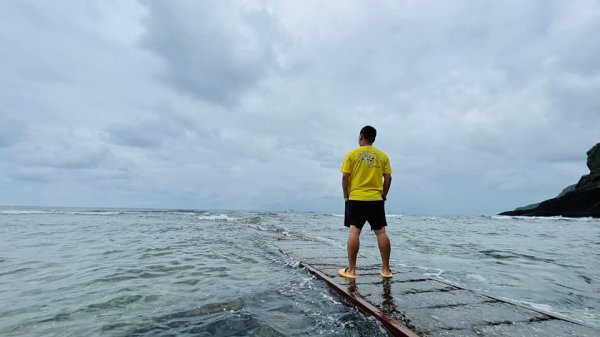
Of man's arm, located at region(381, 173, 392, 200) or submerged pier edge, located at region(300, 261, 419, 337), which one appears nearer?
submerged pier edge, located at region(300, 261, 419, 337)

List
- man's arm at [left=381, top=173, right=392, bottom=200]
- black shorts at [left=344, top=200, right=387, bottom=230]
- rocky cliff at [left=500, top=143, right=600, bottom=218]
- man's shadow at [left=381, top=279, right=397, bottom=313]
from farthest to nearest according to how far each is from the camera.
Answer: rocky cliff at [left=500, top=143, right=600, bottom=218], man's arm at [left=381, top=173, right=392, bottom=200], black shorts at [left=344, top=200, right=387, bottom=230], man's shadow at [left=381, top=279, right=397, bottom=313]

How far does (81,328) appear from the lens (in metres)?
3.85

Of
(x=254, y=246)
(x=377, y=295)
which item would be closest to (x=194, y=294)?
(x=377, y=295)

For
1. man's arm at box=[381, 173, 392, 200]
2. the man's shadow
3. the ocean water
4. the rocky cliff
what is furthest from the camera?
the rocky cliff

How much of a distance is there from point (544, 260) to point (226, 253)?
9.21 m

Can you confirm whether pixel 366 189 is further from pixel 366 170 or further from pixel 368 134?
Result: pixel 368 134

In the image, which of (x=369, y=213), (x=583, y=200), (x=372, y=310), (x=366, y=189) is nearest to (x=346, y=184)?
(x=366, y=189)

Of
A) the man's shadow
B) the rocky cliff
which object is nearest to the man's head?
the man's shadow

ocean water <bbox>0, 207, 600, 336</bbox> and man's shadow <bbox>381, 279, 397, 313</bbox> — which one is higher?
man's shadow <bbox>381, 279, 397, 313</bbox>

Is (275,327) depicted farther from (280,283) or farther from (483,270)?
(483,270)

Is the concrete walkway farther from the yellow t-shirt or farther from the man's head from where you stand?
the man's head

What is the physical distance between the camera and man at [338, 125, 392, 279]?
18.1 feet

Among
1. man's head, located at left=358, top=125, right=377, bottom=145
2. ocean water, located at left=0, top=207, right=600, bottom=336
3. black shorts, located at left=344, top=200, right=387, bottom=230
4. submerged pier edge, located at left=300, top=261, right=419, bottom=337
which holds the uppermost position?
man's head, located at left=358, top=125, right=377, bottom=145

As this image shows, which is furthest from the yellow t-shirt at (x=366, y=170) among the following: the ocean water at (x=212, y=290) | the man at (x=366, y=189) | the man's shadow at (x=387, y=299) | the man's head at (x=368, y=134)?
the ocean water at (x=212, y=290)
